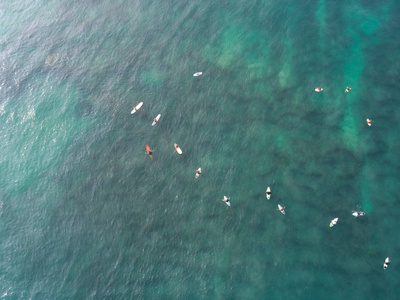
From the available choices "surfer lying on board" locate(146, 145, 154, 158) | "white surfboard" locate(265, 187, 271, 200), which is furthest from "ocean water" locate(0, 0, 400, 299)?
"white surfboard" locate(265, 187, 271, 200)

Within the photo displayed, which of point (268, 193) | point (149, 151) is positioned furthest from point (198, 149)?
point (268, 193)

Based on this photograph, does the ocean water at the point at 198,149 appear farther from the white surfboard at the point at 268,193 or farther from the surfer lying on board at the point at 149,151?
the white surfboard at the point at 268,193

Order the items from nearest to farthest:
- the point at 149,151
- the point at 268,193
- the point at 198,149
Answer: the point at 268,193 → the point at 149,151 → the point at 198,149

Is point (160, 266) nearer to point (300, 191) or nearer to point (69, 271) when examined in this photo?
point (69, 271)

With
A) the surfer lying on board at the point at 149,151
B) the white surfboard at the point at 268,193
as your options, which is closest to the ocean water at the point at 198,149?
the surfer lying on board at the point at 149,151

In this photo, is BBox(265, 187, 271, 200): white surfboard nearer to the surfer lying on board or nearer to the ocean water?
the ocean water

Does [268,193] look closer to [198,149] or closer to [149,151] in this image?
[198,149]

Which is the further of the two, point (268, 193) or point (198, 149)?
point (198, 149)

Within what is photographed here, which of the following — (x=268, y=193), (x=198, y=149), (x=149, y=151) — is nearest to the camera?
(x=268, y=193)

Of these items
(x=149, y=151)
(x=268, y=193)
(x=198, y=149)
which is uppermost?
(x=149, y=151)
